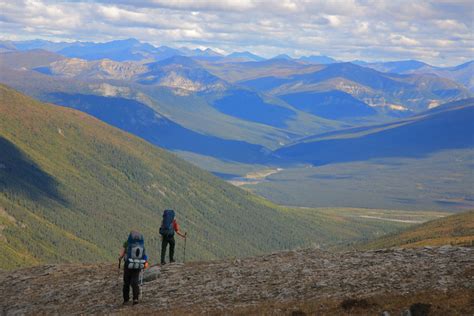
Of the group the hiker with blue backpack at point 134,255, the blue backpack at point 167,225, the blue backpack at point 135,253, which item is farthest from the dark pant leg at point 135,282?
the blue backpack at point 167,225

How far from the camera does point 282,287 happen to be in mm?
45219

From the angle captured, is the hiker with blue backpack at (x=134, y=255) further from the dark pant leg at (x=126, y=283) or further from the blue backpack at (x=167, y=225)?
the blue backpack at (x=167, y=225)

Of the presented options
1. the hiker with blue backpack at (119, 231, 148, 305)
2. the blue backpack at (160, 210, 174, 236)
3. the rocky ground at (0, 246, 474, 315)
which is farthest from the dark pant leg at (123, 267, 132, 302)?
the blue backpack at (160, 210, 174, 236)

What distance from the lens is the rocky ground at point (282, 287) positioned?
38500mm

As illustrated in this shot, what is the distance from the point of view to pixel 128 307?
147ft

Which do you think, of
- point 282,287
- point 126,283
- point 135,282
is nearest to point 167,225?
point 126,283

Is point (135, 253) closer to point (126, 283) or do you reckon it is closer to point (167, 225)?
point (126, 283)

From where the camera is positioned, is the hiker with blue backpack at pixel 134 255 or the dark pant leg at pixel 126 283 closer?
the hiker with blue backpack at pixel 134 255

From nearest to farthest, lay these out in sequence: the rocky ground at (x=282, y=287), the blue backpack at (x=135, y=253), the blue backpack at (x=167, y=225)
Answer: the rocky ground at (x=282, y=287)
the blue backpack at (x=135, y=253)
the blue backpack at (x=167, y=225)

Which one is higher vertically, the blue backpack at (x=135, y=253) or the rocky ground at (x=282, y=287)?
the blue backpack at (x=135, y=253)

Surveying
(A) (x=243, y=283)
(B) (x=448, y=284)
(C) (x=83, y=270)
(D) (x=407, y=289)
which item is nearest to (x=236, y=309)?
(A) (x=243, y=283)

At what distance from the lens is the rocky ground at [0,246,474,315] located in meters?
38.5

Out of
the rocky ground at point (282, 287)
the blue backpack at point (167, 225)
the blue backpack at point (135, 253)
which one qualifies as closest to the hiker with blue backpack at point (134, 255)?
the blue backpack at point (135, 253)

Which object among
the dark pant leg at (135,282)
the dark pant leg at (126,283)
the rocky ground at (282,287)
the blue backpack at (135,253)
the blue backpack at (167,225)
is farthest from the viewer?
the blue backpack at (167,225)
